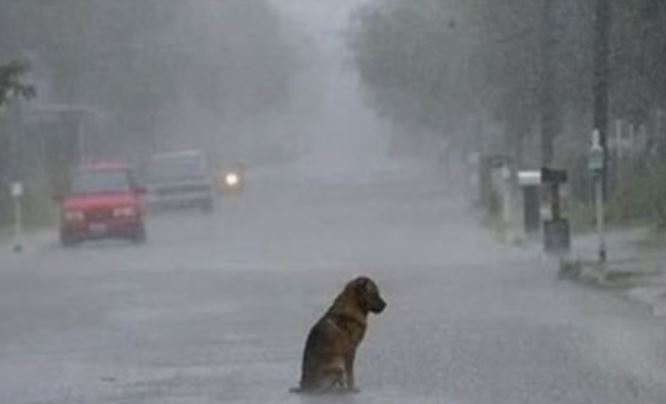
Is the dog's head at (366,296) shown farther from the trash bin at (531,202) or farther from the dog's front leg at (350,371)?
the trash bin at (531,202)

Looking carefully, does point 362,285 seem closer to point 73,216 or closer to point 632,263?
point 632,263

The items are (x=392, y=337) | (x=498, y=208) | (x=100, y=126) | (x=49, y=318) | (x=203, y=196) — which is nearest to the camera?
(x=392, y=337)

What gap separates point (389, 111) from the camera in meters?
96.6

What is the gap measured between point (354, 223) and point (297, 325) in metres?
31.0

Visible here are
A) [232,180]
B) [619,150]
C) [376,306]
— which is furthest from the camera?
[232,180]

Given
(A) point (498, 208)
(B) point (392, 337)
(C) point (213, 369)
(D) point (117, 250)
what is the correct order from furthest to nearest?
(A) point (498, 208), (D) point (117, 250), (B) point (392, 337), (C) point (213, 369)

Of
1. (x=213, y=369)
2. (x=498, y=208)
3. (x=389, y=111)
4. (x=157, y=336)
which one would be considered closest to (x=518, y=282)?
(x=157, y=336)

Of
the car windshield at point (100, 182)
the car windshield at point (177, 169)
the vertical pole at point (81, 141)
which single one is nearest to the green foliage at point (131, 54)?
the vertical pole at point (81, 141)

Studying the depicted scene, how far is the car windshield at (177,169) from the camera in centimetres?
6688

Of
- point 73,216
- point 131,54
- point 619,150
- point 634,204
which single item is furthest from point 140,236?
point 131,54

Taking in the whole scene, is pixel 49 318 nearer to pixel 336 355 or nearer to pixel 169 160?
pixel 336 355

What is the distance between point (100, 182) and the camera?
5241 cm

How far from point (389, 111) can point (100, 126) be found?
1655cm

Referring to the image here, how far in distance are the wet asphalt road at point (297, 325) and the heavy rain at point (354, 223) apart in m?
0.08
